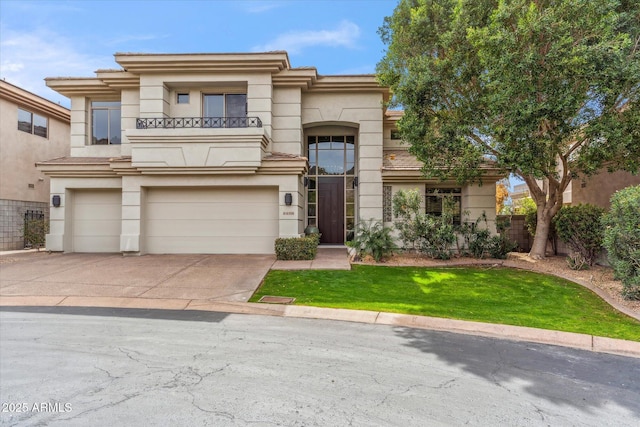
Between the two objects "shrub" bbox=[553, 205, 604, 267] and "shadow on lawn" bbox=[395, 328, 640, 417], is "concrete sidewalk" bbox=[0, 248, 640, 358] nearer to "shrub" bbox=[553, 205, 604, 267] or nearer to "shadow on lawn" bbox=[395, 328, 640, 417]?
"shadow on lawn" bbox=[395, 328, 640, 417]

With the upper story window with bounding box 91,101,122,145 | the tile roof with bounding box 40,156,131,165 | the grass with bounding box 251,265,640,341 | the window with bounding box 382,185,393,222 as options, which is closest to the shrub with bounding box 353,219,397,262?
the grass with bounding box 251,265,640,341

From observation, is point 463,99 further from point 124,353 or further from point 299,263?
point 124,353

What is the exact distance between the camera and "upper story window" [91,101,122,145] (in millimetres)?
15055

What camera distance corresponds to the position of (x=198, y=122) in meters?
13.3

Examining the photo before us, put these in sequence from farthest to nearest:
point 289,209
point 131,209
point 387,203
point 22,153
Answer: point 22,153
point 387,203
point 131,209
point 289,209

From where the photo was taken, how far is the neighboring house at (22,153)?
15.6m

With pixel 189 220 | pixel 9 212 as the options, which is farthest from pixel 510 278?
pixel 9 212

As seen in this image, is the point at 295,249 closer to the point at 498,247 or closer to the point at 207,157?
the point at 207,157

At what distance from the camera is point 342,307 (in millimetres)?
7074

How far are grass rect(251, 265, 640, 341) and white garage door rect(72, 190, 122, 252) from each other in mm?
8015

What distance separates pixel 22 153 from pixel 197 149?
10.0 meters

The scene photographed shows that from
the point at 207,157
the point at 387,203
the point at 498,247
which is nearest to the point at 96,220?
the point at 207,157

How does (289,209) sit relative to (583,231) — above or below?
above

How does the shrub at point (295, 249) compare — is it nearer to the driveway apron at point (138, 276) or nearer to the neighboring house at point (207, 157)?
the driveway apron at point (138, 276)
